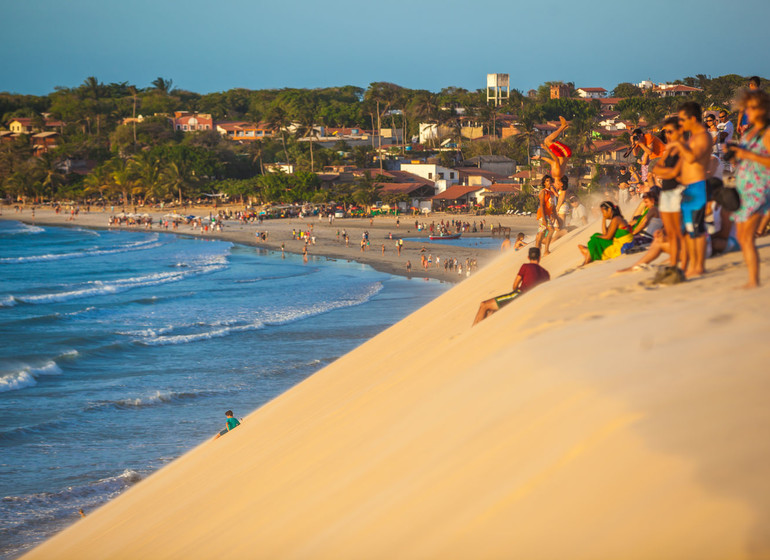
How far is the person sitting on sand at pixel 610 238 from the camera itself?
23.4ft

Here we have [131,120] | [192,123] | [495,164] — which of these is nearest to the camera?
[495,164]

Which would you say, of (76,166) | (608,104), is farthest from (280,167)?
(608,104)

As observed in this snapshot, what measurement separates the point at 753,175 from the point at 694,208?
0.50m

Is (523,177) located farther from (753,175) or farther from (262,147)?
(753,175)

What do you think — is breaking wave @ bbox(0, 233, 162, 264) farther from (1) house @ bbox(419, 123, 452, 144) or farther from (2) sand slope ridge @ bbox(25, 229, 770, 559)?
(1) house @ bbox(419, 123, 452, 144)

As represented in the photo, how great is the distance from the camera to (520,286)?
688 centimetres

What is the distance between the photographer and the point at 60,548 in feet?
20.7

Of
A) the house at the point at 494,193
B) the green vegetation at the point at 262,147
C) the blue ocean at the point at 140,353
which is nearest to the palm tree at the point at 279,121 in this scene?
the green vegetation at the point at 262,147

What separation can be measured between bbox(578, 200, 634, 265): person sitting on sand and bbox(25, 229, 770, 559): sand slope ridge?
1.27m

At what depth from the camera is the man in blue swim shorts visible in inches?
199

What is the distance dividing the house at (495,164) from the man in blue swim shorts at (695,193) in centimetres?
6645

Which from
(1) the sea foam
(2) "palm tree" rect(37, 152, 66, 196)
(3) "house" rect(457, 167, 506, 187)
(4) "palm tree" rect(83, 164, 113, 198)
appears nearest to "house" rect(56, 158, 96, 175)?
(2) "palm tree" rect(37, 152, 66, 196)

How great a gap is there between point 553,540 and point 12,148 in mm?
95923

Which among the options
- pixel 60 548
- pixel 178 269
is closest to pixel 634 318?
pixel 60 548
